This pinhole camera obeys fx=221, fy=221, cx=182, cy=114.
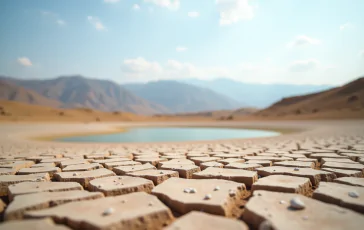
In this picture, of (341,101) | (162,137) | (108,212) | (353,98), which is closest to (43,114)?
(162,137)

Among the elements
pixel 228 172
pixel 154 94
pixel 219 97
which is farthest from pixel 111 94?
pixel 228 172

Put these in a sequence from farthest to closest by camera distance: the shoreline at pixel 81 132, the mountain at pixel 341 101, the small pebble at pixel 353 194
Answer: the mountain at pixel 341 101 < the shoreline at pixel 81 132 < the small pebble at pixel 353 194

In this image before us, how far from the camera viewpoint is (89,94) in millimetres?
108250

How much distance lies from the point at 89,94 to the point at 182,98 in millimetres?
61815

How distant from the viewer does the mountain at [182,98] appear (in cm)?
13943

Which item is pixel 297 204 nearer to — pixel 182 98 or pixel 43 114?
pixel 43 114

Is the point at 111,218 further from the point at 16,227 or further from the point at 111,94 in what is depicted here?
the point at 111,94

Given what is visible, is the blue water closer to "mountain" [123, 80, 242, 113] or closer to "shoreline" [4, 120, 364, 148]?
"shoreline" [4, 120, 364, 148]

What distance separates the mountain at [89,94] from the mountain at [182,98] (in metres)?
18.4

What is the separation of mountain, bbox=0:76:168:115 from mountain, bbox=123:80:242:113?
18378 mm

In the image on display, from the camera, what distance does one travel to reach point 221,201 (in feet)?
3.94

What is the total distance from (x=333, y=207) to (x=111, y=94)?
128 meters

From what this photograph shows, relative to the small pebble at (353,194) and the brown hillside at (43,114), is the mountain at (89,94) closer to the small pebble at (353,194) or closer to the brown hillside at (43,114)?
the brown hillside at (43,114)

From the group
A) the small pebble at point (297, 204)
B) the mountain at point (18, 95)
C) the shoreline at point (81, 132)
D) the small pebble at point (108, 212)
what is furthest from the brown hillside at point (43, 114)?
the mountain at point (18, 95)
